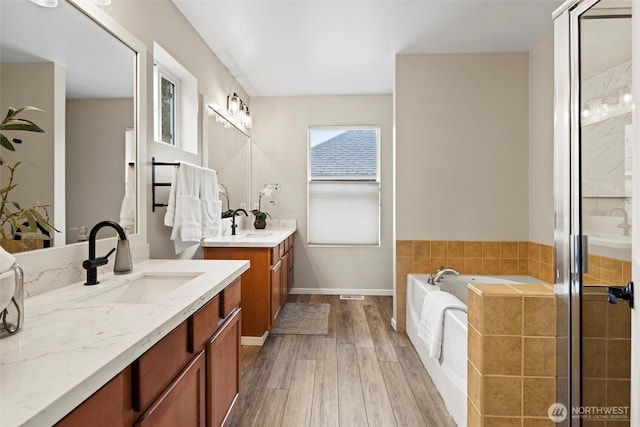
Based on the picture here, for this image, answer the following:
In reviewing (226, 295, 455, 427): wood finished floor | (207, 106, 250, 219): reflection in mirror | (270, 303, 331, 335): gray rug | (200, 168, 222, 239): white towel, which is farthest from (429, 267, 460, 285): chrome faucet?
(207, 106, 250, 219): reflection in mirror

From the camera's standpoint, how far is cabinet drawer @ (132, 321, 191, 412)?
0.86m

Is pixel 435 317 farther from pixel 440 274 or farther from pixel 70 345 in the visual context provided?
pixel 70 345

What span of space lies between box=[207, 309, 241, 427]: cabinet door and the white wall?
265cm

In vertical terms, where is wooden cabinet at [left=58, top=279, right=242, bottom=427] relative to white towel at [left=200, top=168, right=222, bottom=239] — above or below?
below

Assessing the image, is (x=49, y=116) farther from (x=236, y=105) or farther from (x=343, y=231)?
(x=343, y=231)

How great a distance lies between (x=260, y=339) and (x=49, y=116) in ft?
6.98

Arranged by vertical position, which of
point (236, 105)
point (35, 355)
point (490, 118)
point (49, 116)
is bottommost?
point (35, 355)

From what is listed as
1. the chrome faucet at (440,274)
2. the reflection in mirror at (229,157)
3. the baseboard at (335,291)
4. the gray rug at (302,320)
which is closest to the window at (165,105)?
the reflection in mirror at (229,157)

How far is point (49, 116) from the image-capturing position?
126 centimetres

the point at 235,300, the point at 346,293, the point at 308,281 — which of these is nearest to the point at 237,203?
the point at 308,281

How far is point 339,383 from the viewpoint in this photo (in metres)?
→ 2.21

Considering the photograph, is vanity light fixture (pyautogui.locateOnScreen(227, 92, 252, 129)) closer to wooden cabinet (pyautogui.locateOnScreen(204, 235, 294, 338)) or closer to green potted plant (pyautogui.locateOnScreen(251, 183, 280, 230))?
green potted plant (pyautogui.locateOnScreen(251, 183, 280, 230))

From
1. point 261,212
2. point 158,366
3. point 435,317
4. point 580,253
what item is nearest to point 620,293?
point 580,253

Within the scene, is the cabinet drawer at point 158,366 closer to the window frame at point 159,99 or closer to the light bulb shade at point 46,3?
the light bulb shade at point 46,3
